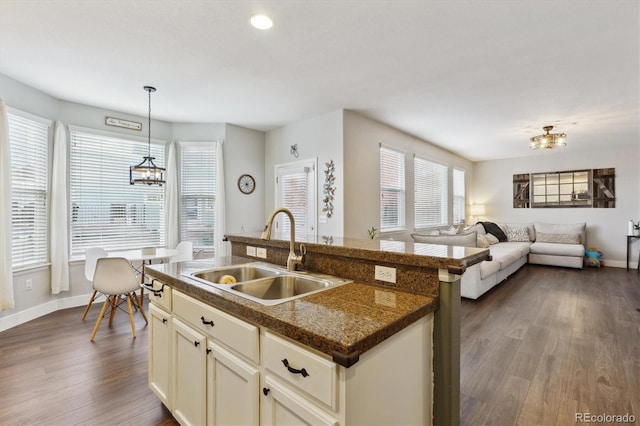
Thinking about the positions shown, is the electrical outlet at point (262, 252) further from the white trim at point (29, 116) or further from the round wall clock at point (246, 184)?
the white trim at point (29, 116)

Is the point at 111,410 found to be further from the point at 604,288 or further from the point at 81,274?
the point at 604,288

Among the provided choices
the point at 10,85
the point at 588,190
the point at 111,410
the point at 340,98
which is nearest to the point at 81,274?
the point at 10,85

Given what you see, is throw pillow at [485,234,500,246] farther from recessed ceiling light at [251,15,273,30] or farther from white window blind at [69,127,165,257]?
white window blind at [69,127,165,257]

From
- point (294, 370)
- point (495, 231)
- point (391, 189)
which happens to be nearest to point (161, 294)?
point (294, 370)

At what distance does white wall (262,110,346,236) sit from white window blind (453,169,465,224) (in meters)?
4.40

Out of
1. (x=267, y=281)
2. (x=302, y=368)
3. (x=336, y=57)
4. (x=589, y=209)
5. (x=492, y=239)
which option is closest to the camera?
(x=302, y=368)

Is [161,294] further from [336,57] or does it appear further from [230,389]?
[336,57]

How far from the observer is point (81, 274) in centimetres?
411

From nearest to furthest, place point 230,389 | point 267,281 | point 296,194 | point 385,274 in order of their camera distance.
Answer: point 230,389, point 385,274, point 267,281, point 296,194

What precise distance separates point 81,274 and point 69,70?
2584mm

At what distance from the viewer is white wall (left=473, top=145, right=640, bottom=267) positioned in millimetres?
6570

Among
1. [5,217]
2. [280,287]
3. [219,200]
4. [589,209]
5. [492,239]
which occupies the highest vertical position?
[219,200]

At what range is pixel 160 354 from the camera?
6.20ft

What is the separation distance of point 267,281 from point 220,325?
462mm
